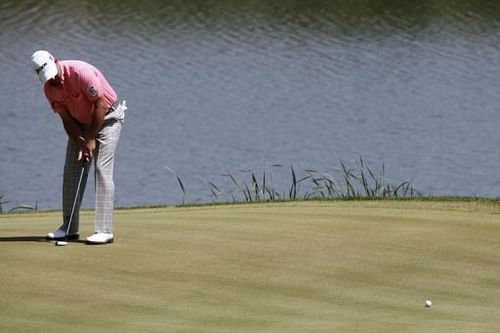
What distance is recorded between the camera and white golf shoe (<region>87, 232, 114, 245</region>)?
29.9 feet

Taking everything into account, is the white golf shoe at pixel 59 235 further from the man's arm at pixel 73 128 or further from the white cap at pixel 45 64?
the white cap at pixel 45 64

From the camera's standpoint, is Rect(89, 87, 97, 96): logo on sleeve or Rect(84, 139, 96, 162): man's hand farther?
Rect(84, 139, 96, 162): man's hand

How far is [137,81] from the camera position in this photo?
27.8 meters

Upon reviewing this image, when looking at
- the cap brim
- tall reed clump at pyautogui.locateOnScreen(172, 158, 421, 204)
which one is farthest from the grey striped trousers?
tall reed clump at pyautogui.locateOnScreen(172, 158, 421, 204)

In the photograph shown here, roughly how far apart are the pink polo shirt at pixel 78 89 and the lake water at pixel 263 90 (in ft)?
31.3

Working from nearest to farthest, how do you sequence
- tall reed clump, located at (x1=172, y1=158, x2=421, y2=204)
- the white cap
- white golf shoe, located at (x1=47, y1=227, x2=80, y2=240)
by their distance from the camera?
1. the white cap
2. white golf shoe, located at (x1=47, y1=227, x2=80, y2=240)
3. tall reed clump, located at (x1=172, y1=158, x2=421, y2=204)

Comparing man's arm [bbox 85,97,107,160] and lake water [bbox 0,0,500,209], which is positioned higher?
lake water [bbox 0,0,500,209]

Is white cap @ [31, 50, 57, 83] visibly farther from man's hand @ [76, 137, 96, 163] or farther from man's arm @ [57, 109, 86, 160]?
man's hand @ [76, 137, 96, 163]

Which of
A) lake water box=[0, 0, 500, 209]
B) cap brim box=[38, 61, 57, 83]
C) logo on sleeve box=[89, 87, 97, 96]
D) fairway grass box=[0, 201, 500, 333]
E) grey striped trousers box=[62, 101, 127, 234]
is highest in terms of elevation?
lake water box=[0, 0, 500, 209]

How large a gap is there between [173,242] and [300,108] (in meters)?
16.4

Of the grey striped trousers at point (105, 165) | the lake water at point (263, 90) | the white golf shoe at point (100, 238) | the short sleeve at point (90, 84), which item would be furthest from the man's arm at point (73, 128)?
the lake water at point (263, 90)

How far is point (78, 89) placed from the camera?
888 cm

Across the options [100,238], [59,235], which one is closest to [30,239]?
[59,235]

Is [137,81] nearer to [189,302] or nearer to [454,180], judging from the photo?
[454,180]
